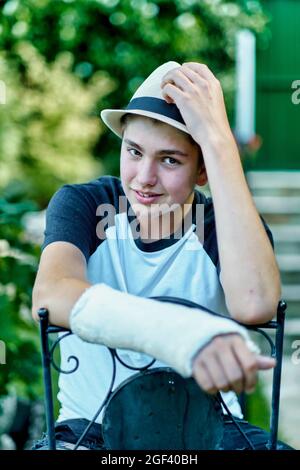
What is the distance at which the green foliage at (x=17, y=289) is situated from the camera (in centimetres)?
357

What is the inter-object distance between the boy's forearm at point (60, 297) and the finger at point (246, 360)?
41cm

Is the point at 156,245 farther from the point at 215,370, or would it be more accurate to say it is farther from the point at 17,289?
the point at 17,289

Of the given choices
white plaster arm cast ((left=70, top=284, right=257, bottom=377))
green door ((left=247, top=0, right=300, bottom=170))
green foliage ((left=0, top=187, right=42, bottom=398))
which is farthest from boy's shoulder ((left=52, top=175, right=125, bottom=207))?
green door ((left=247, top=0, right=300, bottom=170))

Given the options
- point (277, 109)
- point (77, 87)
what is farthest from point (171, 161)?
point (77, 87)

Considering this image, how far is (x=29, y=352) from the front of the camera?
12.1ft

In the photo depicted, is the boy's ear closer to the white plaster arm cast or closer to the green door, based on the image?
the white plaster arm cast

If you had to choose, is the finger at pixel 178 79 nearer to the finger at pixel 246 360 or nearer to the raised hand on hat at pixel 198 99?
the raised hand on hat at pixel 198 99

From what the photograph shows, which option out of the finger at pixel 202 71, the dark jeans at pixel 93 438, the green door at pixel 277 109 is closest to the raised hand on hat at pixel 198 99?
the finger at pixel 202 71

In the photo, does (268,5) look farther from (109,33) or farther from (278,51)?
(109,33)

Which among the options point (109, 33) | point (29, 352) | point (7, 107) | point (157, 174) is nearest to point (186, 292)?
point (157, 174)

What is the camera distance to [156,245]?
7.21 ft

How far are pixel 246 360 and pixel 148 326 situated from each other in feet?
0.64

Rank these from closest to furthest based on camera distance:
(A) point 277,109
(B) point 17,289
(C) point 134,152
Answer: (C) point 134,152
(B) point 17,289
(A) point 277,109

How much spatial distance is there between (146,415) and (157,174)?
56cm
